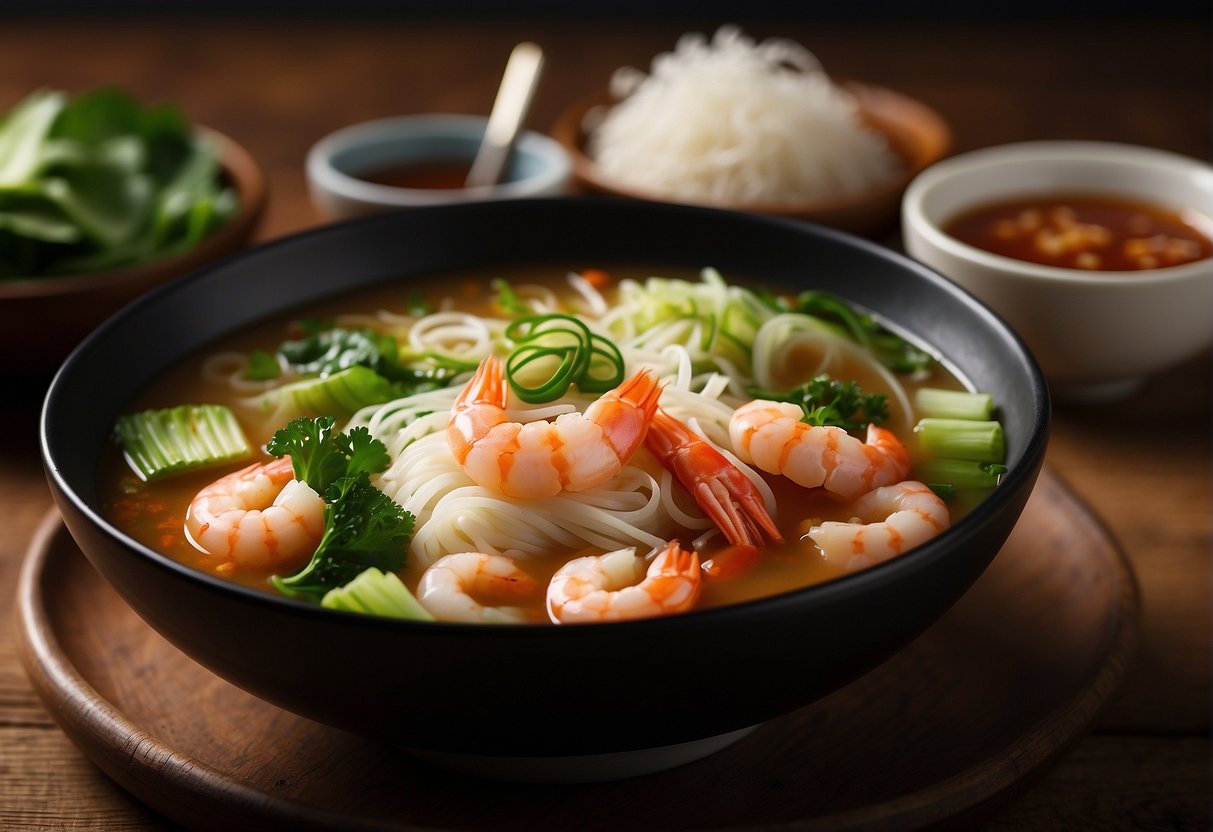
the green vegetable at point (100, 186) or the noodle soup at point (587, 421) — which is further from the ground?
the noodle soup at point (587, 421)

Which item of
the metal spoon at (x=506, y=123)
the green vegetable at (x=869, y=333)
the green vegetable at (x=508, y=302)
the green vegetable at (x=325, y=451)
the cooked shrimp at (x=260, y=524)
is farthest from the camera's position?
the metal spoon at (x=506, y=123)

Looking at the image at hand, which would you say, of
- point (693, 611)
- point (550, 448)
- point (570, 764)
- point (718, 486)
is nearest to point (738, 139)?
point (718, 486)

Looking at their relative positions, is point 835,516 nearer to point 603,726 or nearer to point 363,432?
point 603,726

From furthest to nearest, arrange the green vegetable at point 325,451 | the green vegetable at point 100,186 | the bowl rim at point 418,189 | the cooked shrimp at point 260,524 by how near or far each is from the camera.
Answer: the bowl rim at point 418,189 → the green vegetable at point 100,186 → the green vegetable at point 325,451 → the cooked shrimp at point 260,524

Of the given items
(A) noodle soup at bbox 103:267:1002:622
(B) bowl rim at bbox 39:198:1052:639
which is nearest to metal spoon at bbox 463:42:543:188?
(A) noodle soup at bbox 103:267:1002:622

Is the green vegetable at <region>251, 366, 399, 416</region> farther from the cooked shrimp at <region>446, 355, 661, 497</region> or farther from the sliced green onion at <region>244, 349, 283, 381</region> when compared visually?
the cooked shrimp at <region>446, 355, 661, 497</region>

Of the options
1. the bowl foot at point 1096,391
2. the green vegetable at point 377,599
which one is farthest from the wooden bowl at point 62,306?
the bowl foot at point 1096,391

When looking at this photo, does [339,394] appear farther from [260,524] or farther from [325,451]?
[260,524]

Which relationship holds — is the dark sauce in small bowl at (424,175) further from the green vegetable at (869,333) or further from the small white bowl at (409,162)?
the green vegetable at (869,333)
